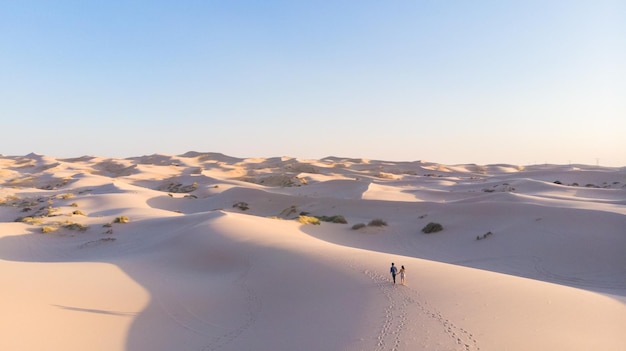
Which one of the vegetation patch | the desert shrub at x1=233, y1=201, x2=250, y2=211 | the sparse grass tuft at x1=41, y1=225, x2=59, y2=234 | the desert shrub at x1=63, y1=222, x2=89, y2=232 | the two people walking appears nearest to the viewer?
the two people walking

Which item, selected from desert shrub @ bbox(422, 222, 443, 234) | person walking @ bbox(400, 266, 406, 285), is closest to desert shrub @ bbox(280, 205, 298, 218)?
desert shrub @ bbox(422, 222, 443, 234)

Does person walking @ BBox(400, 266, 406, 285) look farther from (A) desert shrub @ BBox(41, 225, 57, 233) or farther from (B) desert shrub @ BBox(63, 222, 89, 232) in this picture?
(A) desert shrub @ BBox(41, 225, 57, 233)

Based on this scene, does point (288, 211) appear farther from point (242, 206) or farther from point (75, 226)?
point (75, 226)

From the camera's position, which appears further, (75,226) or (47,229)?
(75,226)

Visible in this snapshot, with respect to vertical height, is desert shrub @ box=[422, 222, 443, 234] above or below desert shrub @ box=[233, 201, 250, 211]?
above

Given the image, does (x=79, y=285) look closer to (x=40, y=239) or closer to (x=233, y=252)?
(x=233, y=252)

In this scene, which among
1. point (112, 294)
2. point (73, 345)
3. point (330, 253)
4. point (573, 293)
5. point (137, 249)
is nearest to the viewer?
point (73, 345)

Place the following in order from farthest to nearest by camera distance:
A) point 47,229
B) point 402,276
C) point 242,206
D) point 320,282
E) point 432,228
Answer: point 242,206, point 432,228, point 47,229, point 320,282, point 402,276

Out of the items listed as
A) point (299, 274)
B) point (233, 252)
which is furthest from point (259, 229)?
point (299, 274)

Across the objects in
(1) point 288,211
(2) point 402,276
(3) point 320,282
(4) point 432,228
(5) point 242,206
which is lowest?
(5) point 242,206

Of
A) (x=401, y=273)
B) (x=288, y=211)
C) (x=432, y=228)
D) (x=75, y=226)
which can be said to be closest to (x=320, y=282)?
(x=401, y=273)

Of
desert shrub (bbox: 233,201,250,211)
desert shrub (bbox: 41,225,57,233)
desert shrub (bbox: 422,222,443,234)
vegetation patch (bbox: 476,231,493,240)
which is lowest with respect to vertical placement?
desert shrub (bbox: 233,201,250,211)
